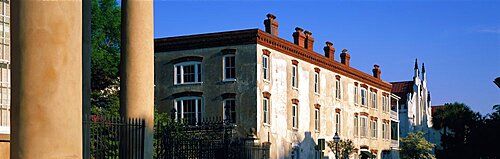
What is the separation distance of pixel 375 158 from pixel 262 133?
2129cm

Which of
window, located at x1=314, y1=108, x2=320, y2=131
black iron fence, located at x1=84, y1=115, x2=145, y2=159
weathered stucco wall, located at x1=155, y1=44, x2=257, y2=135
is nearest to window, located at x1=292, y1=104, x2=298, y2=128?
window, located at x1=314, y1=108, x2=320, y2=131

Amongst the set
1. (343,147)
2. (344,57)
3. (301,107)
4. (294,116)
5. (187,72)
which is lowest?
(343,147)

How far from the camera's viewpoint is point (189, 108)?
4406cm

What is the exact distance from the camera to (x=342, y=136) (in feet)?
178

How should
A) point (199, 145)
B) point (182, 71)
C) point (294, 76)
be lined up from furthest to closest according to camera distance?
point (294, 76) < point (182, 71) < point (199, 145)

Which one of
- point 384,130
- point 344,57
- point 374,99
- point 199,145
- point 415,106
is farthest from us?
point 415,106

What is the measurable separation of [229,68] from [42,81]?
36.4 metres

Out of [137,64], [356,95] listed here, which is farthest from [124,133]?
[356,95]

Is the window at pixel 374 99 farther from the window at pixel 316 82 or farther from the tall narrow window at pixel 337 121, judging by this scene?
the window at pixel 316 82

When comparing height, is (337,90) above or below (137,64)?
Result: above

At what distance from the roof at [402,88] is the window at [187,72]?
50.4 meters

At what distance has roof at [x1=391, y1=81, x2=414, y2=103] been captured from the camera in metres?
91.6

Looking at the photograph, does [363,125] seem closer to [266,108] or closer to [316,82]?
[316,82]

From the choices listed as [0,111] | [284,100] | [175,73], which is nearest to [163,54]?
[175,73]
